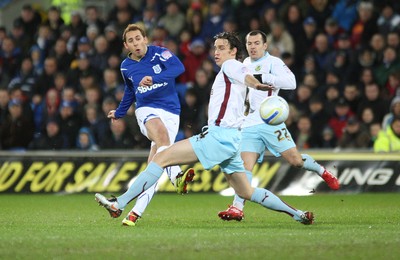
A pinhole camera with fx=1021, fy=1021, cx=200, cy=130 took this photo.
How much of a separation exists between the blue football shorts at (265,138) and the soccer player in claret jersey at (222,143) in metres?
1.55

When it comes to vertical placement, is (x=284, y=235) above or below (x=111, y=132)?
above

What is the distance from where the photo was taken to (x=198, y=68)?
19.2 m

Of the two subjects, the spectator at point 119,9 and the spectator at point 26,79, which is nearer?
the spectator at point 26,79

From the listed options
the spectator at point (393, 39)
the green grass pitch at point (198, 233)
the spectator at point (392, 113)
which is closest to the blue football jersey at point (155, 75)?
the green grass pitch at point (198, 233)

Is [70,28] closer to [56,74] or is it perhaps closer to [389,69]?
[56,74]

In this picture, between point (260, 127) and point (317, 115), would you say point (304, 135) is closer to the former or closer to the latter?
point (317, 115)

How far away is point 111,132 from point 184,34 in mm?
2683

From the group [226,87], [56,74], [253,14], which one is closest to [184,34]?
[253,14]

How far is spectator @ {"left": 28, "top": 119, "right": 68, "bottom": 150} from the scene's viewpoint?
18.4 metres

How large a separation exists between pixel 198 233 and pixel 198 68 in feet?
31.8

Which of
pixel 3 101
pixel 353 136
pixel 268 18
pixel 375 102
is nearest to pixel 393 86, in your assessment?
pixel 375 102

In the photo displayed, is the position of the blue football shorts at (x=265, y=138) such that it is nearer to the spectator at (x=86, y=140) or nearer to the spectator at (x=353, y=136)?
the spectator at (x=353, y=136)

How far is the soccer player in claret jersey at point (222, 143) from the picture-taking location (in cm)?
995

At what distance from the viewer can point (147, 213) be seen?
12586 millimetres
